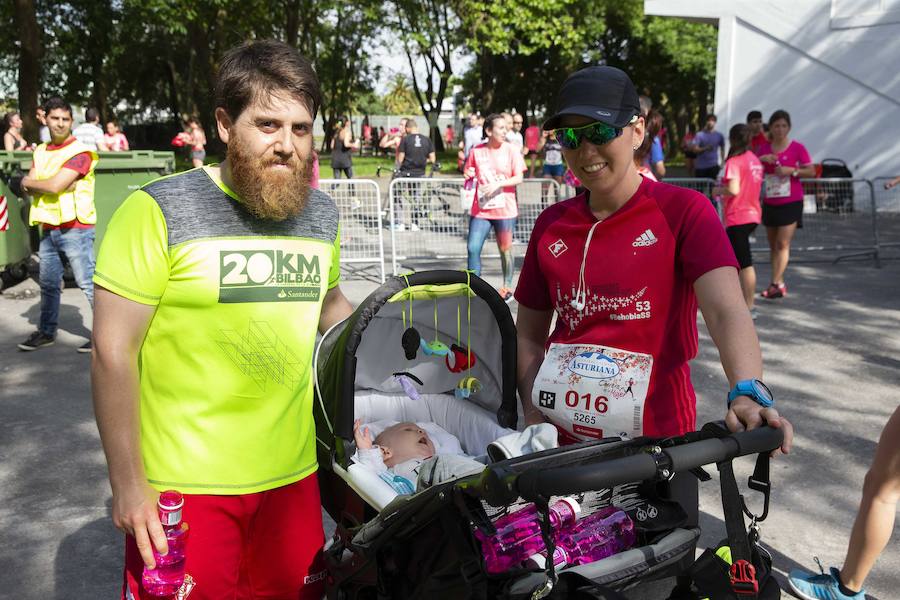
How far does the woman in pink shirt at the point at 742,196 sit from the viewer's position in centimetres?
848

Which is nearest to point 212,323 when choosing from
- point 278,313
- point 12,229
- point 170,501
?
point 278,313

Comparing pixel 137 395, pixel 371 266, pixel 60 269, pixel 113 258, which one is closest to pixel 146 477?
pixel 137 395

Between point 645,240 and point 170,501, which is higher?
point 645,240

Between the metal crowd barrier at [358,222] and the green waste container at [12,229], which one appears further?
the metal crowd barrier at [358,222]

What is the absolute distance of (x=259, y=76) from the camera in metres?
2.28

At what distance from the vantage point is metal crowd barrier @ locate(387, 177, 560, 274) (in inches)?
436

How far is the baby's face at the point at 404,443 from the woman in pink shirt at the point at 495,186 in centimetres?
576

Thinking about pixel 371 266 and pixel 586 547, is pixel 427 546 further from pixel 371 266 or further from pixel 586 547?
pixel 371 266

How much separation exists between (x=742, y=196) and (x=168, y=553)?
24.2 ft

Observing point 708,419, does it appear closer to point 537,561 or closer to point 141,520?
point 537,561

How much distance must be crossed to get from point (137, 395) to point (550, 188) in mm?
9209

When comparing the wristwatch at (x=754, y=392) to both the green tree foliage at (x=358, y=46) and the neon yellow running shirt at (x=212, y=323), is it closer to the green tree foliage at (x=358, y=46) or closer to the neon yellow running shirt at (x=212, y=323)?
the neon yellow running shirt at (x=212, y=323)

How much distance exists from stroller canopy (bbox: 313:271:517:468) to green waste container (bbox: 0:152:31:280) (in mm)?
7235

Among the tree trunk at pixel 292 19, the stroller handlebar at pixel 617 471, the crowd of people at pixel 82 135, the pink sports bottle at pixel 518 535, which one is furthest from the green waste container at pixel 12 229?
the tree trunk at pixel 292 19
